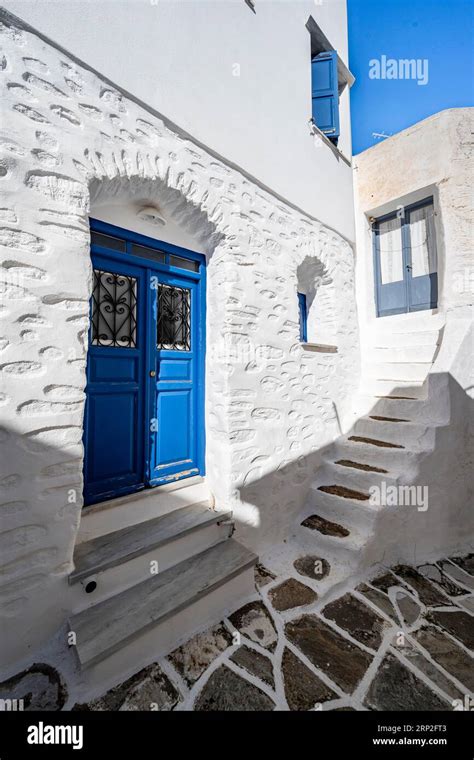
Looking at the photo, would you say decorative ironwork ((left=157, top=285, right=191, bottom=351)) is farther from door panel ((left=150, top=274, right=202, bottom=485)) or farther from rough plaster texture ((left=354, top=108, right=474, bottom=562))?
rough plaster texture ((left=354, top=108, right=474, bottom=562))

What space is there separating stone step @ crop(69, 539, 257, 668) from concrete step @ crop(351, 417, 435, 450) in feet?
7.41

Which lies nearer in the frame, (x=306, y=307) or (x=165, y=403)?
(x=165, y=403)

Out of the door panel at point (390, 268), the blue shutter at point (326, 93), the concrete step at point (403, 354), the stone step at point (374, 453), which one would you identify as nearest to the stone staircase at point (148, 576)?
the stone step at point (374, 453)

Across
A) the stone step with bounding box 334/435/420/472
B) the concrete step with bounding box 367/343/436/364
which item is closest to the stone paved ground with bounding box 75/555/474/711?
the stone step with bounding box 334/435/420/472

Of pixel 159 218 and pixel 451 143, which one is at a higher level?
pixel 451 143

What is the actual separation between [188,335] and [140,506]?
64.9 inches

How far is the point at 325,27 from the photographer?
430cm

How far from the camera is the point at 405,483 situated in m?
3.04

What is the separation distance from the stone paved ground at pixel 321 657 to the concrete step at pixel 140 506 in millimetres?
887

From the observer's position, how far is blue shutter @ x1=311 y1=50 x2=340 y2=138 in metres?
4.30
